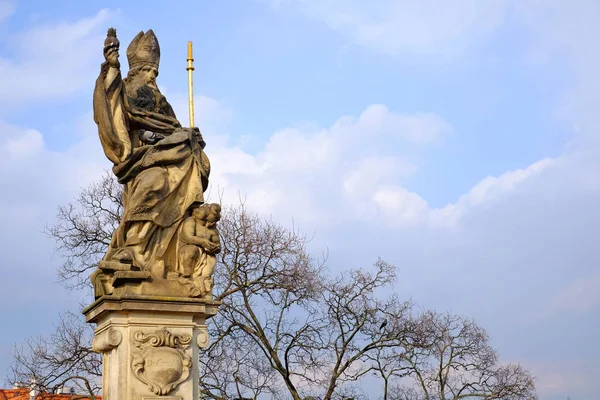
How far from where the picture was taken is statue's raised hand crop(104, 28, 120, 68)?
9172 mm

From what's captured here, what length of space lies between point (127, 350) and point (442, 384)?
1753cm

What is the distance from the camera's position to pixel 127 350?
8.57 meters

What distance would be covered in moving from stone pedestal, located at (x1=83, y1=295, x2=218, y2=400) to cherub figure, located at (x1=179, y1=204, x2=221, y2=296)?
0.29 m

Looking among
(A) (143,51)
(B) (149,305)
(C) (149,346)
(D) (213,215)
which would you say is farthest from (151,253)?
(A) (143,51)

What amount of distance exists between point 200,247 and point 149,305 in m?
0.84

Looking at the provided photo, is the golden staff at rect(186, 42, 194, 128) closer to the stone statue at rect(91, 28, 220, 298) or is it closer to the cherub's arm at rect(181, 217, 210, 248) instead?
the stone statue at rect(91, 28, 220, 298)

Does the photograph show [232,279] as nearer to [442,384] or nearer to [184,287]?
[442,384]

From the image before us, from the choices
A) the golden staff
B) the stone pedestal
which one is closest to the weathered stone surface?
the stone pedestal

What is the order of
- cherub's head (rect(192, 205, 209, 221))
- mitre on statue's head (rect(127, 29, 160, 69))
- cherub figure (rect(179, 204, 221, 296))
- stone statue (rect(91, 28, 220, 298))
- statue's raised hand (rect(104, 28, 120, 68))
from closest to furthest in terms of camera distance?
stone statue (rect(91, 28, 220, 298)) → cherub figure (rect(179, 204, 221, 296)) → statue's raised hand (rect(104, 28, 120, 68)) → cherub's head (rect(192, 205, 209, 221)) → mitre on statue's head (rect(127, 29, 160, 69))

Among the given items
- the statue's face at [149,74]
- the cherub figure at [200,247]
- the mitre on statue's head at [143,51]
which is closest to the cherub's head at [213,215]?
the cherub figure at [200,247]

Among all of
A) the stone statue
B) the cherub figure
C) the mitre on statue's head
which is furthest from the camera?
the mitre on statue's head

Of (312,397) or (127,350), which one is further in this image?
(312,397)

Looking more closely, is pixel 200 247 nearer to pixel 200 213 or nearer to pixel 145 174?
pixel 200 213

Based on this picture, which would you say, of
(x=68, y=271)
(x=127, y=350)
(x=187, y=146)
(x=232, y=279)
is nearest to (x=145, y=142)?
(x=187, y=146)
